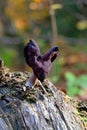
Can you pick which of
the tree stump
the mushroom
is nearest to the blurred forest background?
the tree stump

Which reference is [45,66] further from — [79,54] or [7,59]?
[79,54]

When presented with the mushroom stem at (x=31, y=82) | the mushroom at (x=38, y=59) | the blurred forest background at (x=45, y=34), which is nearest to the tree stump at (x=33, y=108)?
the mushroom stem at (x=31, y=82)

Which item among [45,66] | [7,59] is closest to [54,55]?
[45,66]

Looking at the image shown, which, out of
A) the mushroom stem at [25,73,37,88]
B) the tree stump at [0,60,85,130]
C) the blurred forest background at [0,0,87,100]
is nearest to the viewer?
the tree stump at [0,60,85,130]

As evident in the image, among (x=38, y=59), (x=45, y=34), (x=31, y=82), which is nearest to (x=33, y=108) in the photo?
(x=31, y=82)

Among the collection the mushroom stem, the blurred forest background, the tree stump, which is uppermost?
the blurred forest background

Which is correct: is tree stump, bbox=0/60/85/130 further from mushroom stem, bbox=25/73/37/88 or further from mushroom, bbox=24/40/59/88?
mushroom, bbox=24/40/59/88

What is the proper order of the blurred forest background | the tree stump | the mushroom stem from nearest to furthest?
the tree stump
the mushroom stem
the blurred forest background

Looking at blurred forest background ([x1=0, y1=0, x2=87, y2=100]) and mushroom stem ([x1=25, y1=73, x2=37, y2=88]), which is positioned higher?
blurred forest background ([x1=0, y1=0, x2=87, y2=100])
